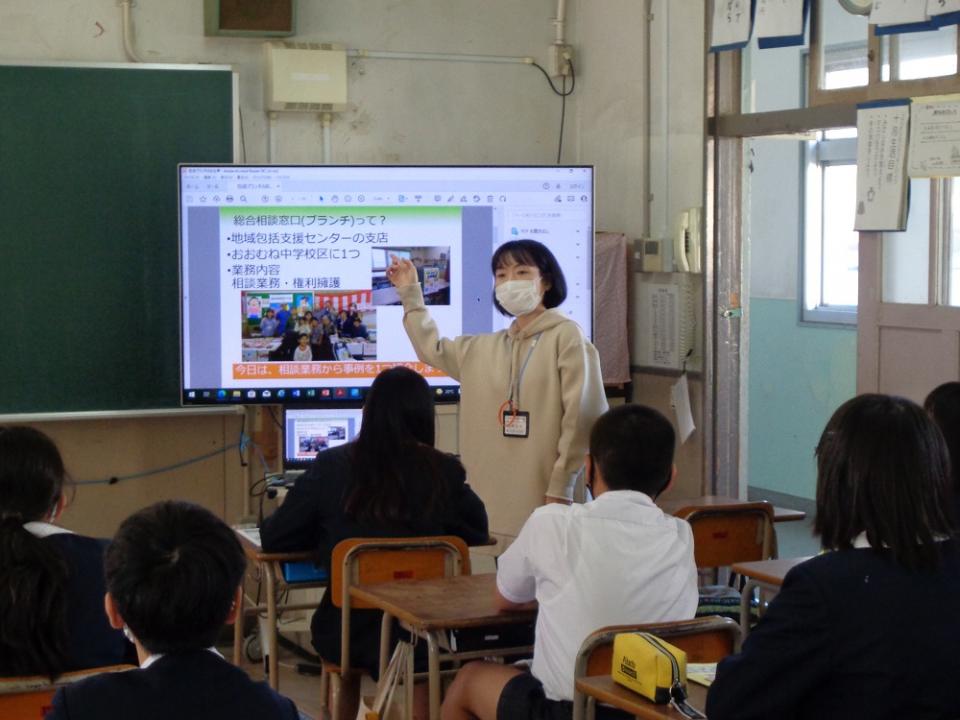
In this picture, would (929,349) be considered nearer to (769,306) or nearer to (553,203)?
(553,203)

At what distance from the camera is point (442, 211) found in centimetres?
502

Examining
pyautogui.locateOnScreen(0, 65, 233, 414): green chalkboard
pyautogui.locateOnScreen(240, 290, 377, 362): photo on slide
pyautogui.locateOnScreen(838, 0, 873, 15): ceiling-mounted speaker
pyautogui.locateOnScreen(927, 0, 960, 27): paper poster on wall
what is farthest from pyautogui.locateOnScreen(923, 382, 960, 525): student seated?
pyautogui.locateOnScreen(0, 65, 233, 414): green chalkboard

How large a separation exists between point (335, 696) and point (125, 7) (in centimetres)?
297

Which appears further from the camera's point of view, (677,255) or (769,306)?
(769,306)

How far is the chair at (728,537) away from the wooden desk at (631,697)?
4.61 feet

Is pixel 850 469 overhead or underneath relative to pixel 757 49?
underneath

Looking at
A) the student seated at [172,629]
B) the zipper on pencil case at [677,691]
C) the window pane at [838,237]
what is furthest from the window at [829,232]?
the student seated at [172,629]

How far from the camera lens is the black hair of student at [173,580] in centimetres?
165

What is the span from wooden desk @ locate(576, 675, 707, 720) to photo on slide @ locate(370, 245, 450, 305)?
2837 mm

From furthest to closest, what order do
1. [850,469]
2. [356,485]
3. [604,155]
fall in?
[604,155], [356,485], [850,469]

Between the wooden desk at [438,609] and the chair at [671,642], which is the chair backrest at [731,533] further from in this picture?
the chair at [671,642]

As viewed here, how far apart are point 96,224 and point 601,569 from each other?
10.1 ft

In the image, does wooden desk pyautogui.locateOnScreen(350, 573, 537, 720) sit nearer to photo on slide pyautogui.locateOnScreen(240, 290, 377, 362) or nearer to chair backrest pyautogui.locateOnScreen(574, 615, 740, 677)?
chair backrest pyautogui.locateOnScreen(574, 615, 740, 677)

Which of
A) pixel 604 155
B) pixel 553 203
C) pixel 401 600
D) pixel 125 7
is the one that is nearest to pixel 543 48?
pixel 604 155
